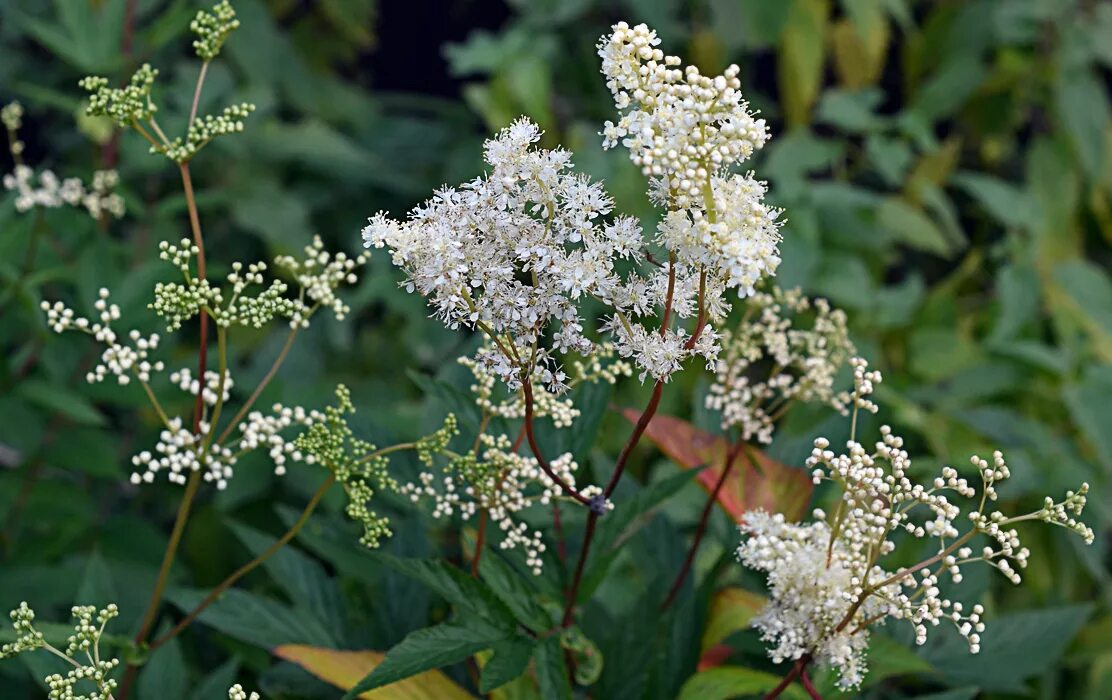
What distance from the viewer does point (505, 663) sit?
0.96 m

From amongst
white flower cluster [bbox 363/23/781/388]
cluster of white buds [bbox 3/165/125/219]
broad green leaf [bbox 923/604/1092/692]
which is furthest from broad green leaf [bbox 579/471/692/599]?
cluster of white buds [bbox 3/165/125/219]

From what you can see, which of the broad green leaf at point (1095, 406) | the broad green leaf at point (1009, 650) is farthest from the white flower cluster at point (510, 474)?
the broad green leaf at point (1095, 406)

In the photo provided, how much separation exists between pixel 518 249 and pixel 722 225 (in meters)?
0.15

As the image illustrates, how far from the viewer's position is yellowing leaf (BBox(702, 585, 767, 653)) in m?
1.24

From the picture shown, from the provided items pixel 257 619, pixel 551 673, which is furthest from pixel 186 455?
pixel 551 673

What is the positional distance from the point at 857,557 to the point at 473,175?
188cm

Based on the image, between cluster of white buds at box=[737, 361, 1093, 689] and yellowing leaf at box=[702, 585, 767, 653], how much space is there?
0.30 metres

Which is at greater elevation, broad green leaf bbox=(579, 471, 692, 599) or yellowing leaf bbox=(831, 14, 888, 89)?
yellowing leaf bbox=(831, 14, 888, 89)

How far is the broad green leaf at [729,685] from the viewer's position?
1065 mm

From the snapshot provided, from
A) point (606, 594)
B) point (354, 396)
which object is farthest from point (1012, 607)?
point (354, 396)

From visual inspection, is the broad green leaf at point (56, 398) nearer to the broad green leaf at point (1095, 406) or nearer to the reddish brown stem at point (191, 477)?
the reddish brown stem at point (191, 477)

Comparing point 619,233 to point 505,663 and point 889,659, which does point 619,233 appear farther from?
point 889,659

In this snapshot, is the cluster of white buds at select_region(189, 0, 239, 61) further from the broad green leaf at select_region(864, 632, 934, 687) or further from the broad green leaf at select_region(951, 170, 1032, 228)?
the broad green leaf at select_region(951, 170, 1032, 228)

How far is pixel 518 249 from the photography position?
2.66 feet
